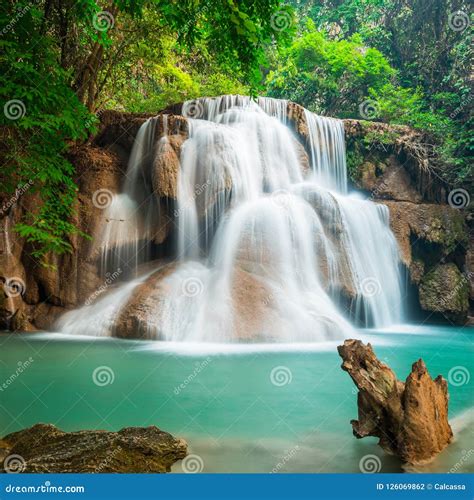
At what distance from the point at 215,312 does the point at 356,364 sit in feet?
18.8

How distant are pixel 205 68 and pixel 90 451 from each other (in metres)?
15.8

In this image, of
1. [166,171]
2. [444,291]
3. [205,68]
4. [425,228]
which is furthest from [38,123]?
[444,291]

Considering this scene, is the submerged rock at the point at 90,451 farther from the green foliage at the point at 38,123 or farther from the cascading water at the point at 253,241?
the cascading water at the point at 253,241

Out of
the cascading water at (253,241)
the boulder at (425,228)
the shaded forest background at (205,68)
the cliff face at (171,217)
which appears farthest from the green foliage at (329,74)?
the boulder at (425,228)

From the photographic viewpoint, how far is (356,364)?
3.90m

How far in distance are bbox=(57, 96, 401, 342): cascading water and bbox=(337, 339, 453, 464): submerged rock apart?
5214 millimetres

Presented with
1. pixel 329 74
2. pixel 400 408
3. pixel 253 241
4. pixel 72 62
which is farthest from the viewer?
pixel 329 74

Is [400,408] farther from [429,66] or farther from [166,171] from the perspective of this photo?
[429,66]

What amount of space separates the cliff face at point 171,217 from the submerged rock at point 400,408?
652 cm

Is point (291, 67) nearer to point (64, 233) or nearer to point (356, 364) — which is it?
point (64, 233)

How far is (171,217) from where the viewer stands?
39.1 feet

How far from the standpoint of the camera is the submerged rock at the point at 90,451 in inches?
126

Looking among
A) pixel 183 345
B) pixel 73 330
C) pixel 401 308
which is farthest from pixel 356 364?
pixel 401 308

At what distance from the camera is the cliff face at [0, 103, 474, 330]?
11078mm
